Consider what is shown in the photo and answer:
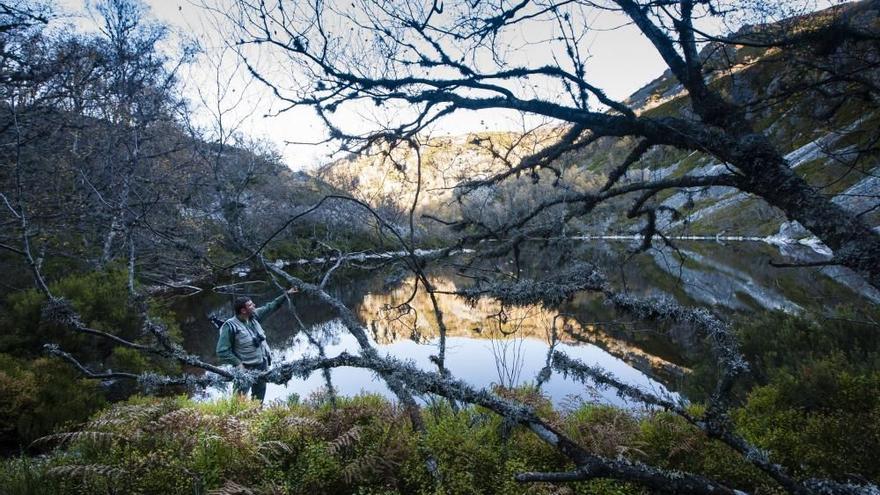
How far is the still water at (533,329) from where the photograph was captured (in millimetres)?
10812

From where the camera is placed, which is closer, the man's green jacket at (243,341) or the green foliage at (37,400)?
the green foliage at (37,400)

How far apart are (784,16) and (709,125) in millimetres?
1112

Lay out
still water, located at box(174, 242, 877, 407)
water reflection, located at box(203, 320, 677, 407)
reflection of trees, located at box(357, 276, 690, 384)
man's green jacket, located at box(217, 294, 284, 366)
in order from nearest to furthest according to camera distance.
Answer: man's green jacket, located at box(217, 294, 284, 366) → reflection of trees, located at box(357, 276, 690, 384) → still water, located at box(174, 242, 877, 407) → water reflection, located at box(203, 320, 677, 407)

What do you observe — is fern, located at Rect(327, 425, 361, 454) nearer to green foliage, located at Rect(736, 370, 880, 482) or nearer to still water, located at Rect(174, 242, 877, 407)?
still water, located at Rect(174, 242, 877, 407)

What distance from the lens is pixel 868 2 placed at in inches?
156

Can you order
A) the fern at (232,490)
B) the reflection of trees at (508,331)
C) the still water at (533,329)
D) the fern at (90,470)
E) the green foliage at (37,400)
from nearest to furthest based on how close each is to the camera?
the fern at (232,490)
the fern at (90,470)
the green foliage at (37,400)
the reflection of trees at (508,331)
the still water at (533,329)

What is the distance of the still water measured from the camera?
426 inches

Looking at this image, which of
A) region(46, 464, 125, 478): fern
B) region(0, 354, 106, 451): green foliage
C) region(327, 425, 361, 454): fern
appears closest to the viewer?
region(46, 464, 125, 478): fern

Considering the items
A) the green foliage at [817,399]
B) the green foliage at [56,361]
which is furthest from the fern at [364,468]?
the green foliage at [56,361]

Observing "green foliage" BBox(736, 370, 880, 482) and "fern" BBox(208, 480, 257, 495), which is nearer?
"fern" BBox(208, 480, 257, 495)

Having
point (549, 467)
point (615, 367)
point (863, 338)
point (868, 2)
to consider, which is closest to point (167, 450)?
point (549, 467)

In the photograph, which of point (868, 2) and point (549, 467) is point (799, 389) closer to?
point (549, 467)

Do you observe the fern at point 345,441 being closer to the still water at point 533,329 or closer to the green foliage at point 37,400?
the still water at point 533,329

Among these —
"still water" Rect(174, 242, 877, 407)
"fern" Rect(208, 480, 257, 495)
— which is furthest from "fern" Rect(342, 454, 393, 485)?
"still water" Rect(174, 242, 877, 407)
